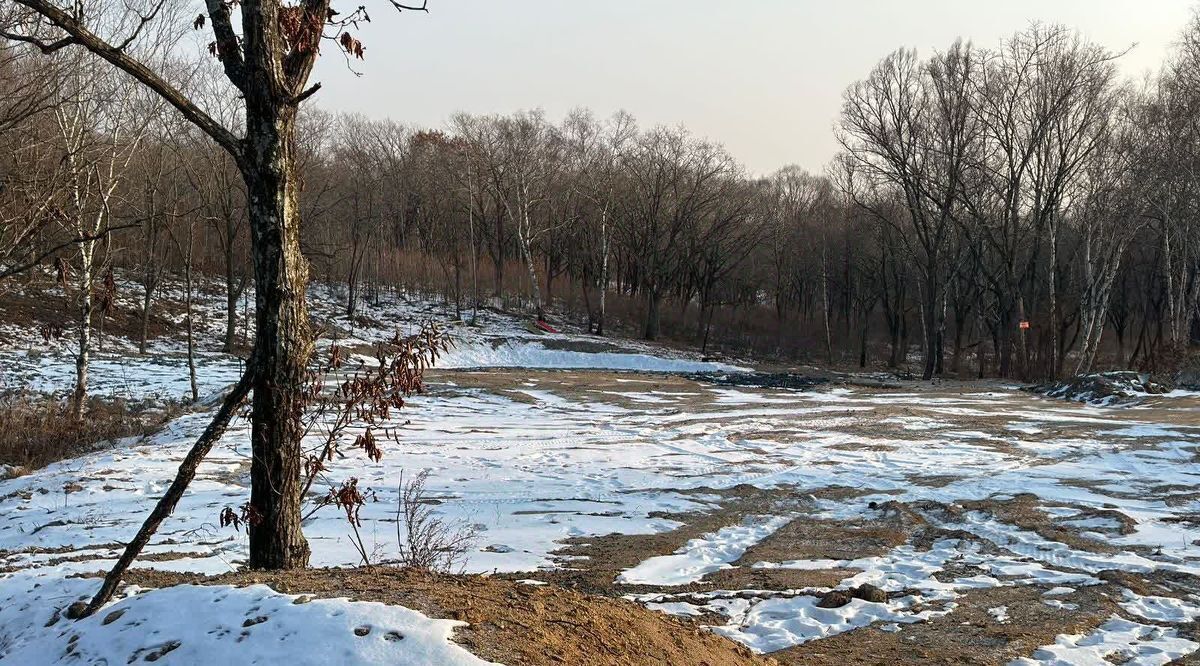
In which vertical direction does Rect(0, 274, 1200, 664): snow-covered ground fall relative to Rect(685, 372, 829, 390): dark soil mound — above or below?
below

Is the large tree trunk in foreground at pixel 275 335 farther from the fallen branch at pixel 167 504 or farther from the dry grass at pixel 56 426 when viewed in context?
the dry grass at pixel 56 426

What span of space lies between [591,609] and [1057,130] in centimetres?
3331

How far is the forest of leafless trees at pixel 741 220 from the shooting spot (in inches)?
834

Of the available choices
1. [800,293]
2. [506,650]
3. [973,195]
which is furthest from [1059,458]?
[800,293]

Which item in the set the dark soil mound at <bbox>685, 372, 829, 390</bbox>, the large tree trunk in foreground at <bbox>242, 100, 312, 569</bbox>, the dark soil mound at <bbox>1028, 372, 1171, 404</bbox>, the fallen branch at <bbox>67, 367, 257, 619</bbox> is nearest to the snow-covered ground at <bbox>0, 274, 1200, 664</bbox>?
the fallen branch at <bbox>67, 367, 257, 619</bbox>

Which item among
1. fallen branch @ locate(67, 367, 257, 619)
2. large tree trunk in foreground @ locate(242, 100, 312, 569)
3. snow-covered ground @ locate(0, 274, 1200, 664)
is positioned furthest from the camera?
large tree trunk in foreground @ locate(242, 100, 312, 569)

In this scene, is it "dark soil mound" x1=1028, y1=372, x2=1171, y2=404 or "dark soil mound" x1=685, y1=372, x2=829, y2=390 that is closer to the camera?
"dark soil mound" x1=1028, y1=372, x2=1171, y2=404

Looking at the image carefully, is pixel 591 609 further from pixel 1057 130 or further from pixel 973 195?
pixel 973 195

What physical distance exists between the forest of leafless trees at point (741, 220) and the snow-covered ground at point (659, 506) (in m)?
3.19

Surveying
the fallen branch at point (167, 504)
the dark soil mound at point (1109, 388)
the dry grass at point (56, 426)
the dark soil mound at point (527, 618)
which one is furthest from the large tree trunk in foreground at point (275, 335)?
the dark soil mound at point (1109, 388)

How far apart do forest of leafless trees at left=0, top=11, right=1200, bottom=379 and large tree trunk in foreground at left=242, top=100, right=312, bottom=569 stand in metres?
2.97

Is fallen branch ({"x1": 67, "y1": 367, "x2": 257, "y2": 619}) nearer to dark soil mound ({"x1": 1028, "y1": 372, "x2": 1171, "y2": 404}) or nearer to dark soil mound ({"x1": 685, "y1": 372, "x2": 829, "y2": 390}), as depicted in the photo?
dark soil mound ({"x1": 1028, "y1": 372, "x2": 1171, "y2": 404})

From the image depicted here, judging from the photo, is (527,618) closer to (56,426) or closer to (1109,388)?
(56,426)

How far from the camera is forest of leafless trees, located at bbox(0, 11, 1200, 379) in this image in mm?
21172
